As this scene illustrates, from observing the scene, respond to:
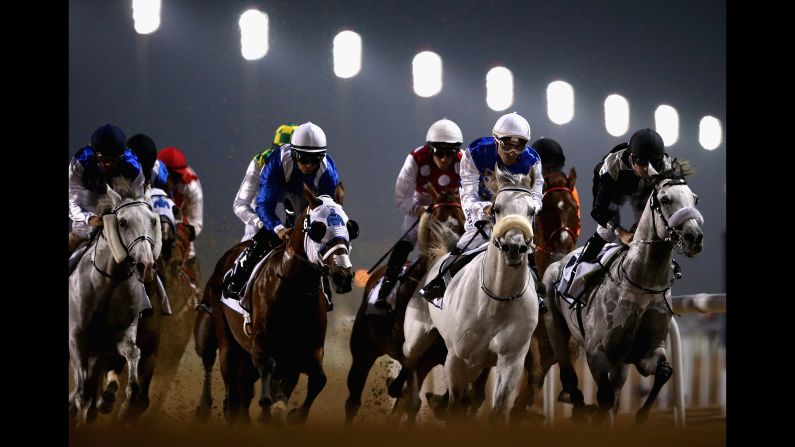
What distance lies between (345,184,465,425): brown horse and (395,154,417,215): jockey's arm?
0.24 m

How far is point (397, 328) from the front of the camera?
632 centimetres

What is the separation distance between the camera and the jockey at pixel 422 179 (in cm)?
632

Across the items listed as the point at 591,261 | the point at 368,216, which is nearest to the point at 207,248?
the point at 368,216

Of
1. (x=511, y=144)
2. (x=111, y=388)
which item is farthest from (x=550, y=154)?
(x=111, y=388)

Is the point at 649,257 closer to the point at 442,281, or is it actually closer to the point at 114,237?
the point at 442,281

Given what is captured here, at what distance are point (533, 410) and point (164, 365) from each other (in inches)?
116

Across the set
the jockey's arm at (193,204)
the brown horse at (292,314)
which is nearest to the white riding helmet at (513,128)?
the brown horse at (292,314)

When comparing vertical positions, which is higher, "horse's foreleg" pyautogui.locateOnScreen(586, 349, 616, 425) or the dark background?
the dark background

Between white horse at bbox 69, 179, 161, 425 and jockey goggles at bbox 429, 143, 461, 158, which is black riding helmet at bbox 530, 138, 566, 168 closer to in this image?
jockey goggles at bbox 429, 143, 461, 158

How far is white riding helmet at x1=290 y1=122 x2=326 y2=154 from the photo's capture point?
5832mm

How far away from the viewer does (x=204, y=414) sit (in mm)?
6668

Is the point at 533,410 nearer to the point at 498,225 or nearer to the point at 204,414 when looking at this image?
the point at 498,225

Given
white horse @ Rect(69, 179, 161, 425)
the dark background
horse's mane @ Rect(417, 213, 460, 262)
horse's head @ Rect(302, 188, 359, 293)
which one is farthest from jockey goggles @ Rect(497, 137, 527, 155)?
the dark background

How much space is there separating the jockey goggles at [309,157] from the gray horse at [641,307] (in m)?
1.66
